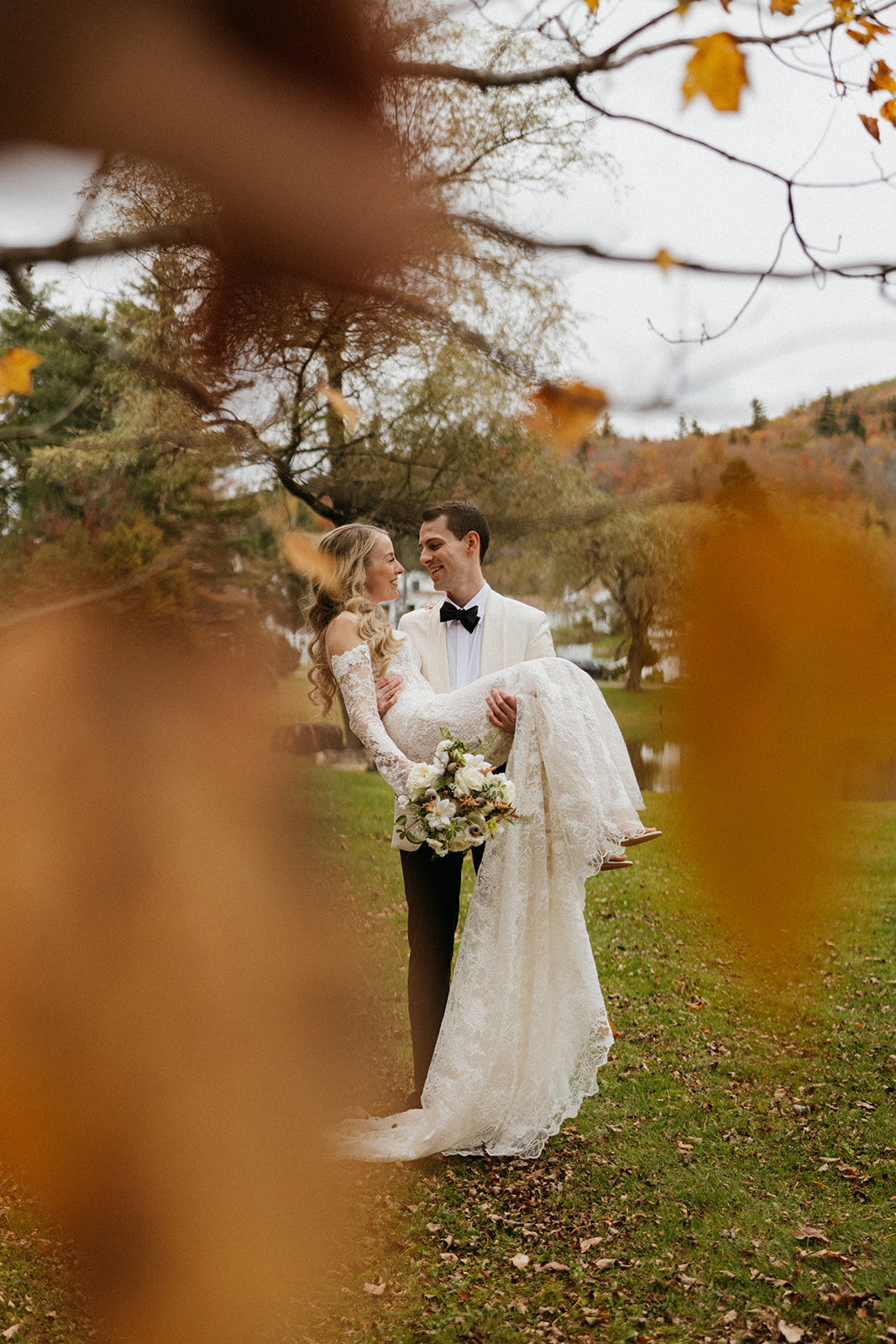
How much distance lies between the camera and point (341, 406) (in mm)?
6020

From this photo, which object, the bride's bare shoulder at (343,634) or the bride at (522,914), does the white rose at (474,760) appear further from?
the bride's bare shoulder at (343,634)

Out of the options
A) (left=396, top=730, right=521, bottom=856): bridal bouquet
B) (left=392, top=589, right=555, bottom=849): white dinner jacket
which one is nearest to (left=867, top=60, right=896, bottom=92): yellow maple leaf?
(left=392, top=589, right=555, bottom=849): white dinner jacket

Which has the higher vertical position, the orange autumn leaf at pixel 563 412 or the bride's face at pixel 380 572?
the orange autumn leaf at pixel 563 412

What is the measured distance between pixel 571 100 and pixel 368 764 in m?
6.94

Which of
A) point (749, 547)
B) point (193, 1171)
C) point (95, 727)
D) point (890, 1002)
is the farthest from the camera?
point (95, 727)

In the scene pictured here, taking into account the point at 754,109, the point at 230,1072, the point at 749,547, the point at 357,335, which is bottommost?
the point at 230,1072

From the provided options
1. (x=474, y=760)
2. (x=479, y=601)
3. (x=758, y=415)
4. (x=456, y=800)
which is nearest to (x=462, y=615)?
(x=479, y=601)

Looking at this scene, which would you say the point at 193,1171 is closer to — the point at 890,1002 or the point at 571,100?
the point at 890,1002

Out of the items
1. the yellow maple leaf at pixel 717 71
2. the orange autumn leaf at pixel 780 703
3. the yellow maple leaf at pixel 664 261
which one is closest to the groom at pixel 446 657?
the yellow maple leaf at pixel 664 261

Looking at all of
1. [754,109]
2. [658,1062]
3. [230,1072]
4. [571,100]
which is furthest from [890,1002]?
[571,100]

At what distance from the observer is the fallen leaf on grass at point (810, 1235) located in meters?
2.38

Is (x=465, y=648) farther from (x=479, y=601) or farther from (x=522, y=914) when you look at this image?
(x=522, y=914)

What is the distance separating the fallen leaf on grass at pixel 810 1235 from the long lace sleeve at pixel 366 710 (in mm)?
1645

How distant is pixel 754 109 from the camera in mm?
3719
